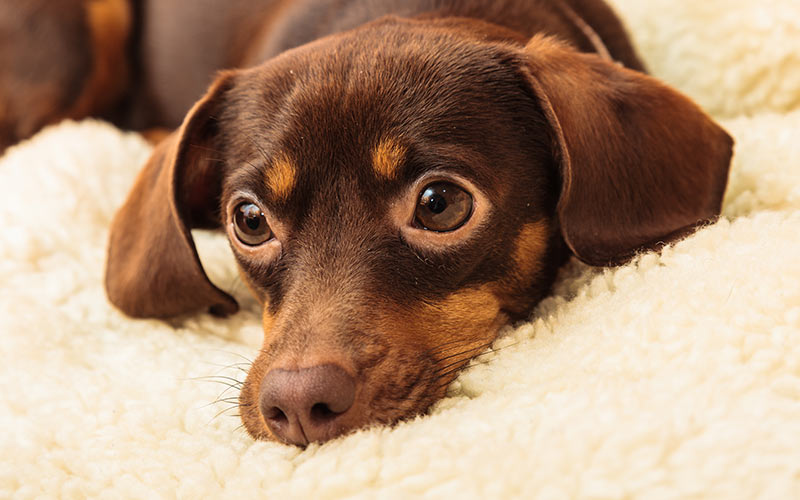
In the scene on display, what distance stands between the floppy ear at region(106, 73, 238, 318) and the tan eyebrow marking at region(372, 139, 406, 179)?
73 cm

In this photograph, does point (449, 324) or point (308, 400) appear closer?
point (308, 400)

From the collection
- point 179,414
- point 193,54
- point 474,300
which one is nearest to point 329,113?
point 474,300

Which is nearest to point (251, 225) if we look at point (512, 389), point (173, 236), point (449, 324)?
point (173, 236)

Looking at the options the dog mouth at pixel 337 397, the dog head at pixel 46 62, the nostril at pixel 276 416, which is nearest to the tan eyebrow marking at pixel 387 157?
the dog mouth at pixel 337 397

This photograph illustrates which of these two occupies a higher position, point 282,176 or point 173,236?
point 282,176

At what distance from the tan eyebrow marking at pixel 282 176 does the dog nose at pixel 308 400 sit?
1.83 ft

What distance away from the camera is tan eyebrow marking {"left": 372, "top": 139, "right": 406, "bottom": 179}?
2.08 meters

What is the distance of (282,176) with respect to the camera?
86.0 inches

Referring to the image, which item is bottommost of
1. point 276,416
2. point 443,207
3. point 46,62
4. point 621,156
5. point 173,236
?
point 46,62

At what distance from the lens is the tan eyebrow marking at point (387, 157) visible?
2.08 m

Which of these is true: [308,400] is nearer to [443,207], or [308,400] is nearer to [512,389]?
[512,389]

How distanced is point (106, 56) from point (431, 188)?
123 inches

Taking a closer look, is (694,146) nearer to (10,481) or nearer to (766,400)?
(766,400)

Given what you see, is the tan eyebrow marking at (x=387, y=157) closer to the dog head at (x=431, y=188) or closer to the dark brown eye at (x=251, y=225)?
the dog head at (x=431, y=188)
